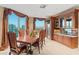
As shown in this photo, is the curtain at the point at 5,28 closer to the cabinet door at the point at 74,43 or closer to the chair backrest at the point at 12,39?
the chair backrest at the point at 12,39

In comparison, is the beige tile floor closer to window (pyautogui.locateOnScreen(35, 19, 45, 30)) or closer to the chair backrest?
the chair backrest

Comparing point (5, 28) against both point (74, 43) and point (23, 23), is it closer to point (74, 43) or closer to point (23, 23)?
point (23, 23)

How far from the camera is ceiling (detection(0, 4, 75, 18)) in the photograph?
2436 millimetres

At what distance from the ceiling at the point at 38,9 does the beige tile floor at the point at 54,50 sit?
1.66ft

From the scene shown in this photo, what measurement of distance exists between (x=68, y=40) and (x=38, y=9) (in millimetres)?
762

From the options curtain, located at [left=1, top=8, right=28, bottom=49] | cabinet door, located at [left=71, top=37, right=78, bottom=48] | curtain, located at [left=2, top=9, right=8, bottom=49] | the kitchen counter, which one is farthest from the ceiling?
cabinet door, located at [left=71, top=37, right=78, bottom=48]

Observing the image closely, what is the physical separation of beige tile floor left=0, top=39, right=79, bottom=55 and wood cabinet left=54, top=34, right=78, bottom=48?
6 cm

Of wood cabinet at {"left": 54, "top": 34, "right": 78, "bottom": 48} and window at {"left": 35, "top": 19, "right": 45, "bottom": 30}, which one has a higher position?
window at {"left": 35, "top": 19, "right": 45, "bottom": 30}

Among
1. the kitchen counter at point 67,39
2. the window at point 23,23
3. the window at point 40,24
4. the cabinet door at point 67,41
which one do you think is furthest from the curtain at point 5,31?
the cabinet door at point 67,41

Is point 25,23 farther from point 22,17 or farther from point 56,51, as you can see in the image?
point 56,51

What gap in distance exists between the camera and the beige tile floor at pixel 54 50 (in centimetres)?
242

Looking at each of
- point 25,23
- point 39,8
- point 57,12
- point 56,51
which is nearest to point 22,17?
point 25,23

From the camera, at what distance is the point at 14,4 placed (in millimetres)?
2434
